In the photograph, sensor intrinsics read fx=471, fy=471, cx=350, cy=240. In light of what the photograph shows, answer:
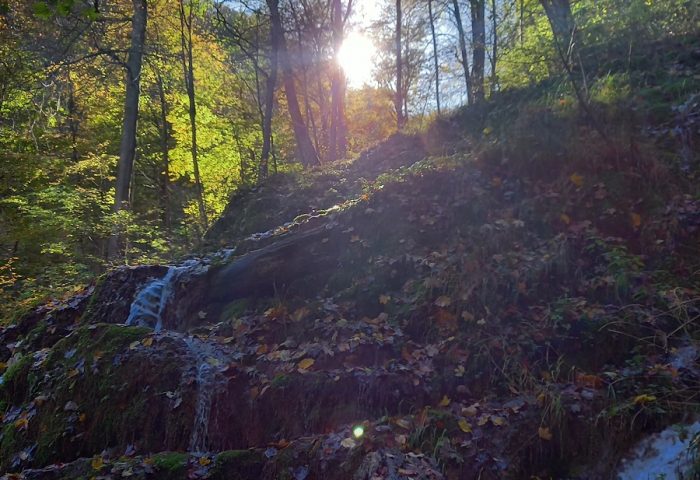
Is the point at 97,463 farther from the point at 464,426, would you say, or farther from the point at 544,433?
the point at 544,433

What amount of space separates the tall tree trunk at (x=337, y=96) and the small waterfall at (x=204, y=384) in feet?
37.5

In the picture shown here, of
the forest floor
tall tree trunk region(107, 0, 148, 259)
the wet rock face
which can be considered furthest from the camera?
tall tree trunk region(107, 0, 148, 259)

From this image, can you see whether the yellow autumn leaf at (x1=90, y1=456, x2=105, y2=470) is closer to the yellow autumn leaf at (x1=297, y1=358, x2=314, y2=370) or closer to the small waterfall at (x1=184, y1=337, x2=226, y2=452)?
the small waterfall at (x1=184, y1=337, x2=226, y2=452)

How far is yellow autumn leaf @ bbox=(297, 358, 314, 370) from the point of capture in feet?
17.0

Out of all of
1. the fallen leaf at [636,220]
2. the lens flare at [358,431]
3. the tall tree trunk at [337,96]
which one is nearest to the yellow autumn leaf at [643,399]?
the lens flare at [358,431]

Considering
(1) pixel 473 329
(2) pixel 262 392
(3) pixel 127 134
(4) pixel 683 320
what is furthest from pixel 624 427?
(3) pixel 127 134

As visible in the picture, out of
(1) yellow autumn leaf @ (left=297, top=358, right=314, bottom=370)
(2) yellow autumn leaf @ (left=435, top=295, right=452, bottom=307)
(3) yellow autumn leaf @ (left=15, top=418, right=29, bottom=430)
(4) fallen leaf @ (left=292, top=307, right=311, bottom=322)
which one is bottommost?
(3) yellow autumn leaf @ (left=15, top=418, right=29, bottom=430)

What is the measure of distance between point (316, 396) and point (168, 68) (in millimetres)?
12715

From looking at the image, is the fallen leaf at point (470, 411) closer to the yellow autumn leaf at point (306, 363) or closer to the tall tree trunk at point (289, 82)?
the yellow autumn leaf at point (306, 363)

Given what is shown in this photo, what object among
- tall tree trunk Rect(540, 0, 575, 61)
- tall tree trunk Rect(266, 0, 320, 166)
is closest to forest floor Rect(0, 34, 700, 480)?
tall tree trunk Rect(540, 0, 575, 61)

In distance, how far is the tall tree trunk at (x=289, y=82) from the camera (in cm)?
1313

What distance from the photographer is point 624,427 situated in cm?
389

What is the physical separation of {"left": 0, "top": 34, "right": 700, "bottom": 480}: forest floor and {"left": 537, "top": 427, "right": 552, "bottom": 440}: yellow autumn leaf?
0.01 metres

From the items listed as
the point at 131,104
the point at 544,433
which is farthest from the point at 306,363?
the point at 131,104
